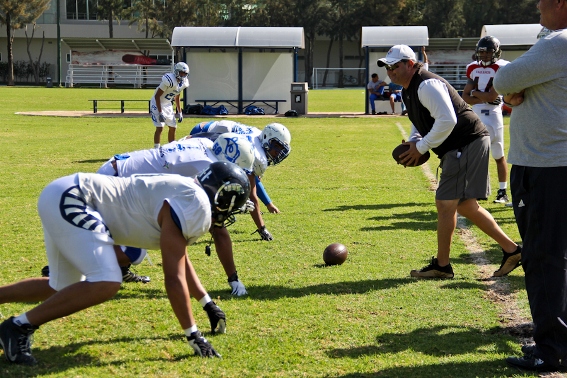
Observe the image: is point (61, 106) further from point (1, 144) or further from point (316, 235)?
point (316, 235)


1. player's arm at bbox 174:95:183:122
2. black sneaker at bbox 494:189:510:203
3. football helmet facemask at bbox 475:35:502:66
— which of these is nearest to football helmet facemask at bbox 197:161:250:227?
football helmet facemask at bbox 475:35:502:66

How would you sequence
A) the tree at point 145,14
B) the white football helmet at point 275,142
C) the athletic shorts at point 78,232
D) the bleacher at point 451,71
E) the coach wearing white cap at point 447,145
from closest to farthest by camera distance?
the athletic shorts at point 78,232, the coach wearing white cap at point 447,145, the white football helmet at point 275,142, the bleacher at point 451,71, the tree at point 145,14

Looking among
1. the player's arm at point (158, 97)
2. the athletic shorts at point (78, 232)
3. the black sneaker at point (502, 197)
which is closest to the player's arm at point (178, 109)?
the player's arm at point (158, 97)

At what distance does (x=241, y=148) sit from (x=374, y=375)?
211 centimetres

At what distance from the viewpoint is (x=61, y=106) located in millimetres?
36031

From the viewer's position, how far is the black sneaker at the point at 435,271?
6816 mm

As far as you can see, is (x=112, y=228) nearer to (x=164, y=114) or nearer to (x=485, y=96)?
(x=485, y=96)

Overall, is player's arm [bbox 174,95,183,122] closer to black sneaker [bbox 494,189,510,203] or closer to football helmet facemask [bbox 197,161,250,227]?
black sneaker [bbox 494,189,510,203]

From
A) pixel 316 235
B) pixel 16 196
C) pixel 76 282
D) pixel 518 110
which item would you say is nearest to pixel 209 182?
pixel 76 282

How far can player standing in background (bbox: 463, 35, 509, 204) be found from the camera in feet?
30.8

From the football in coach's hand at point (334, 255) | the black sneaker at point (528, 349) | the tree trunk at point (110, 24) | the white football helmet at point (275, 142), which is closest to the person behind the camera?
the black sneaker at point (528, 349)

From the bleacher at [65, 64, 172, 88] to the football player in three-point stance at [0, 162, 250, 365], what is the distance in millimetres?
56415

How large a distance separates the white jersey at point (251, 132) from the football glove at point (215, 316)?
1.95 meters

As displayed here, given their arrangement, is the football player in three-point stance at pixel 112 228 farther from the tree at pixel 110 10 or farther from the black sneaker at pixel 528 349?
the tree at pixel 110 10
